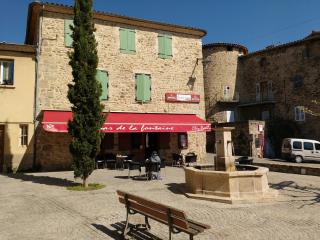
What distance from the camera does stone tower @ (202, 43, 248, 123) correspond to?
33.4 m

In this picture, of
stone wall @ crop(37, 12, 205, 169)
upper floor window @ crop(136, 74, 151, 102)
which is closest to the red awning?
stone wall @ crop(37, 12, 205, 169)

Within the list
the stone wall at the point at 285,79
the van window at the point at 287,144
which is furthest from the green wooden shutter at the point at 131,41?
the stone wall at the point at 285,79

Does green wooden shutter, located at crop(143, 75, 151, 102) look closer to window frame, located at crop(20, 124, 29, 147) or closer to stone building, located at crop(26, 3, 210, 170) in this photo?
stone building, located at crop(26, 3, 210, 170)

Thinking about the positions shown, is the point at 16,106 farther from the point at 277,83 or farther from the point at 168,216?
the point at 277,83

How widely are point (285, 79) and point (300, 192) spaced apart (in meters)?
22.8

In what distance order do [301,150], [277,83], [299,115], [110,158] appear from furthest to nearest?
[277,83] < [299,115] < [301,150] < [110,158]

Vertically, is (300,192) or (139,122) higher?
(139,122)

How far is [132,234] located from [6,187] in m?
7.56

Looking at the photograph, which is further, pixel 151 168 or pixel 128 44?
pixel 128 44

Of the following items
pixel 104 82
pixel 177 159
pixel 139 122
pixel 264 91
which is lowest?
pixel 177 159

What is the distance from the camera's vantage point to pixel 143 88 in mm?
19516

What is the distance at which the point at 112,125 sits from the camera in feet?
53.8

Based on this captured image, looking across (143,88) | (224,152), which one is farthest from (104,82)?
(224,152)

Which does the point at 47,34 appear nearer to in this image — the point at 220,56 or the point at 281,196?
the point at 281,196
